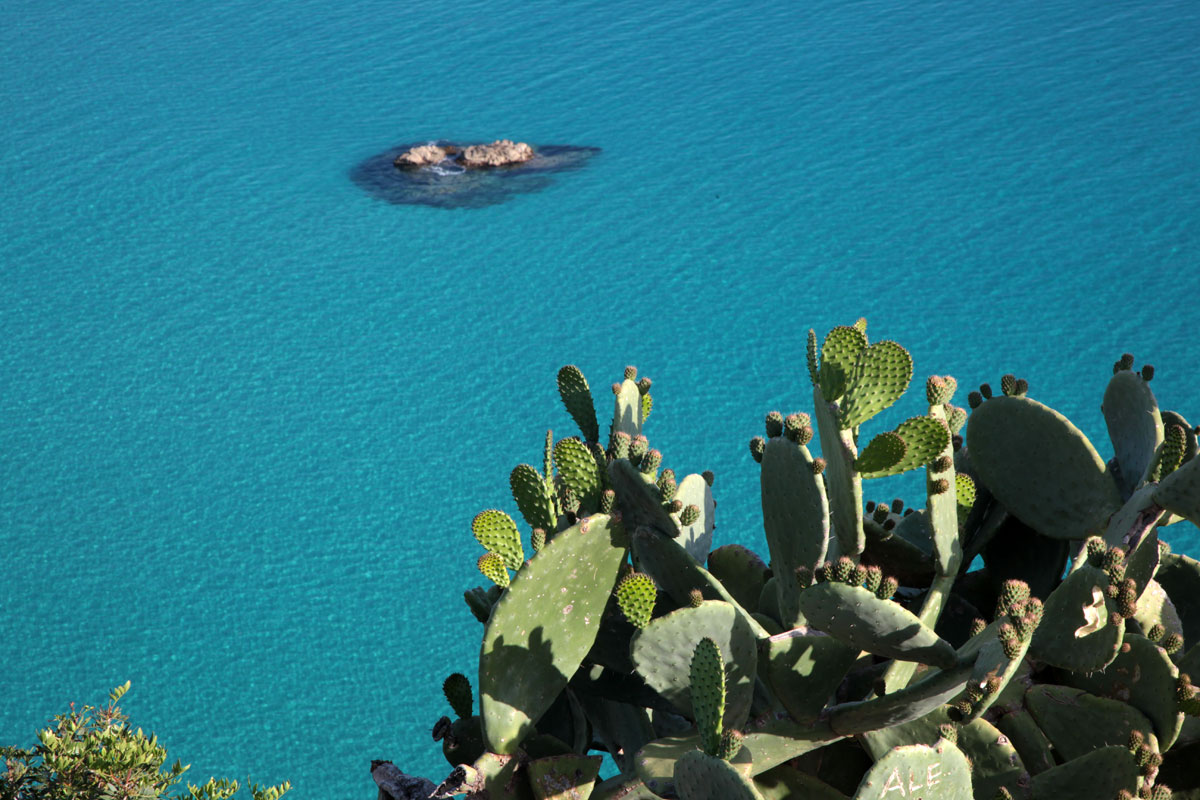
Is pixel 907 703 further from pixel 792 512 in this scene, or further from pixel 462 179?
pixel 462 179

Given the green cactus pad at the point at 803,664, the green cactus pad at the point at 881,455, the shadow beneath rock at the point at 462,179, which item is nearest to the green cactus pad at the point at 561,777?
the green cactus pad at the point at 803,664

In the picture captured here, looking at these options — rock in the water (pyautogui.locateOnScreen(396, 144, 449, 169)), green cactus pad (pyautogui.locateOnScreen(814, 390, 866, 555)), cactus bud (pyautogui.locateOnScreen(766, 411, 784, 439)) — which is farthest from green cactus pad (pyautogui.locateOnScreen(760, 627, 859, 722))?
rock in the water (pyautogui.locateOnScreen(396, 144, 449, 169))

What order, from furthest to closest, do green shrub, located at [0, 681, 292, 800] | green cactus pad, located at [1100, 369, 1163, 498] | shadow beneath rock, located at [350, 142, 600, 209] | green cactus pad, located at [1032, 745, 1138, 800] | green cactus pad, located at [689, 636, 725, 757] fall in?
shadow beneath rock, located at [350, 142, 600, 209] < green shrub, located at [0, 681, 292, 800] < green cactus pad, located at [1100, 369, 1163, 498] < green cactus pad, located at [1032, 745, 1138, 800] < green cactus pad, located at [689, 636, 725, 757]

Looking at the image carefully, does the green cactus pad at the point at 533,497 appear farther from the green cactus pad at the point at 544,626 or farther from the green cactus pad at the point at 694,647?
the green cactus pad at the point at 694,647

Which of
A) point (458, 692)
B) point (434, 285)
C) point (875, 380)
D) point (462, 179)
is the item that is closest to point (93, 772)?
point (458, 692)

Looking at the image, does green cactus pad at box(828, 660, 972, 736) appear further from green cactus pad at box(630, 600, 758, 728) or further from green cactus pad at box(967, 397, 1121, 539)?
green cactus pad at box(967, 397, 1121, 539)
